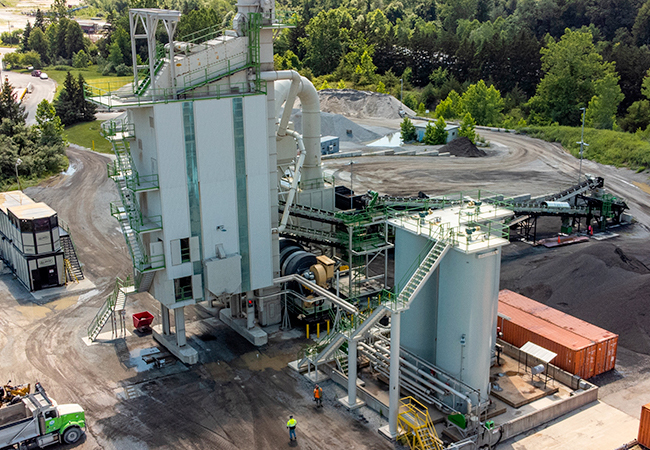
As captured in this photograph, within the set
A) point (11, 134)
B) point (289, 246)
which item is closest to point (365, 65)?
point (11, 134)

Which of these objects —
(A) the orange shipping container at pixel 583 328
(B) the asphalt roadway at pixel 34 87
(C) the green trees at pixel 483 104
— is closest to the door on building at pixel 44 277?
(A) the orange shipping container at pixel 583 328

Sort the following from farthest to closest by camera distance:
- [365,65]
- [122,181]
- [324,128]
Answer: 1. [365,65]
2. [324,128]
3. [122,181]

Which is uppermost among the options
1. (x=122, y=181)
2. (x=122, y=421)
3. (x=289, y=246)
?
A: (x=122, y=181)

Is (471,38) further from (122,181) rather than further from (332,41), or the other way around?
(122,181)

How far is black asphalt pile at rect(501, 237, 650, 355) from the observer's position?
38.5 m

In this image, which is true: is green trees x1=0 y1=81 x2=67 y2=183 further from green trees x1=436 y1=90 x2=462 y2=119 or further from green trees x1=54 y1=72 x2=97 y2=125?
green trees x1=436 y1=90 x2=462 y2=119

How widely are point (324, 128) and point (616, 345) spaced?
62.6m

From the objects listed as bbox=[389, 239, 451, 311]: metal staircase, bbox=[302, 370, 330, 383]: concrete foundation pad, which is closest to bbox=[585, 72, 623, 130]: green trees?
Answer: bbox=[302, 370, 330, 383]: concrete foundation pad

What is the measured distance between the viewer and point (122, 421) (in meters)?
30.3

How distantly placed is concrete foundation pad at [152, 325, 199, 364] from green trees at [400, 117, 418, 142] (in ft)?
198

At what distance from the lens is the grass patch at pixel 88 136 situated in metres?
90.6

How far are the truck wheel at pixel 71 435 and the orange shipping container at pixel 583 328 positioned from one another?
23047mm

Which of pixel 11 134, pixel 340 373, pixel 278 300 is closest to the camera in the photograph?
pixel 340 373

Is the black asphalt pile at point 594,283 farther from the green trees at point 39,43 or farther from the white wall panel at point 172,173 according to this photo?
the green trees at point 39,43
